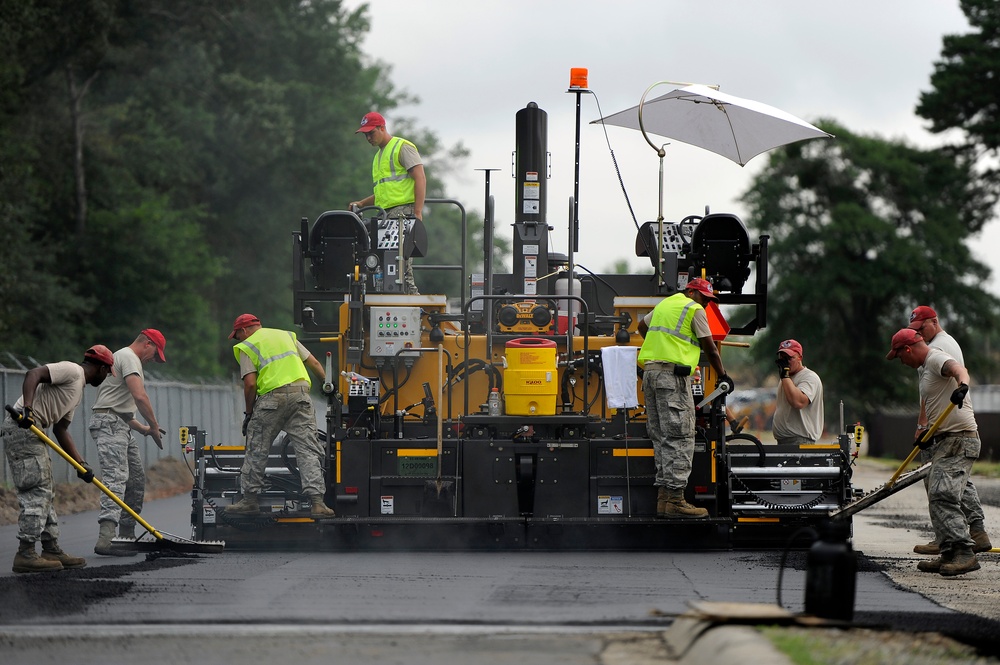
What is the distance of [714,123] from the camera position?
50.0ft

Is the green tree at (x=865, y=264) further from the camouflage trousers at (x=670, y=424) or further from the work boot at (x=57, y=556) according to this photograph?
the work boot at (x=57, y=556)

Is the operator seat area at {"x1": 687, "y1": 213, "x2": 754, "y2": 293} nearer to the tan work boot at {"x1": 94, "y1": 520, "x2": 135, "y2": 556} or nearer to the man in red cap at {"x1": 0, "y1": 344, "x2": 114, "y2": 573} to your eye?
the man in red cap at {"x1": 0, "y1": 344, "x2": 114, "y2": 573}

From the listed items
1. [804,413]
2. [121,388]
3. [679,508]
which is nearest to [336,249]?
[121,388]

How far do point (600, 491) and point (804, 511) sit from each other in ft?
5.95

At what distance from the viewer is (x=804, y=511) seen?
12.9 meters

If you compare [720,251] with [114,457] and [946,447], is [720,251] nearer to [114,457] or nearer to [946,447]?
[946,447]

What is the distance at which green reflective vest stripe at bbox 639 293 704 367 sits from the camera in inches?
497

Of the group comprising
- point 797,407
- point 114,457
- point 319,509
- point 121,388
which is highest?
point 121,388

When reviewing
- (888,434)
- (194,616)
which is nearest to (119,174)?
(888,434)

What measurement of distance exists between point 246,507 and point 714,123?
247 inches

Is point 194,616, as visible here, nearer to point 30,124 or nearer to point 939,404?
point 939,404

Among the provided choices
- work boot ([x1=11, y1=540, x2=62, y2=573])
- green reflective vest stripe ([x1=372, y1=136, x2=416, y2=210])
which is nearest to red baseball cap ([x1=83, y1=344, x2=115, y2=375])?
work boot ([x1=11, y1=540, x2=62, y2=573])

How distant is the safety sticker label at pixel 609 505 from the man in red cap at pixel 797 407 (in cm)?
224

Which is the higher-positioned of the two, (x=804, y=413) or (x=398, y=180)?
(x=398, y=180)
